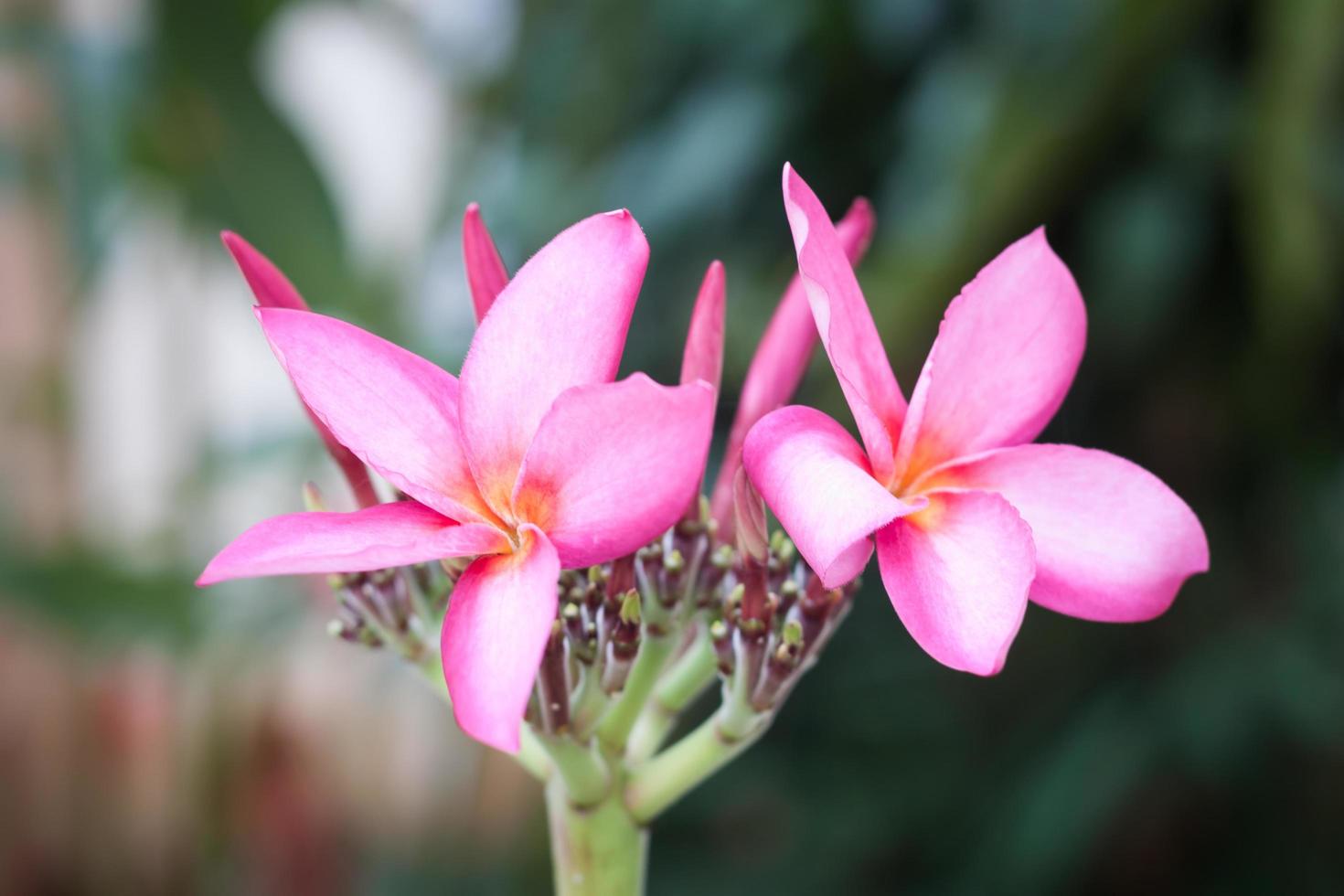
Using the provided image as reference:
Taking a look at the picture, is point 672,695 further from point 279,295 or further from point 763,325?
point 763,325

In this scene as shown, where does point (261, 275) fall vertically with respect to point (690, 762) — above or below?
above

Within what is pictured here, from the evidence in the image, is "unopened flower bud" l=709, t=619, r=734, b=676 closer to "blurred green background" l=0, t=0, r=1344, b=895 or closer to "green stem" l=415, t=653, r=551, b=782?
"green stem" l=415, t=653, r=551, b=782

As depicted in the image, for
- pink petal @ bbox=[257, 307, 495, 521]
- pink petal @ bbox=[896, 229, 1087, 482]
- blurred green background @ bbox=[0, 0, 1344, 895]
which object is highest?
pink petal @ bbox=[257, 307, 495, 521]

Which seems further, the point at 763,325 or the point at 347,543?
the point at 763,325

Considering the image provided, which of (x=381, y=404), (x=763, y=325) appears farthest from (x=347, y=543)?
(x=763, y=325)

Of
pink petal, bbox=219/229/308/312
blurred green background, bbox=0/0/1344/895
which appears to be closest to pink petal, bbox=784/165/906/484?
pink petal, bbox=219/229/308/312

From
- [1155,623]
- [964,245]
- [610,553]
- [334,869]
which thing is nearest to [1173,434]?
[1155,623]

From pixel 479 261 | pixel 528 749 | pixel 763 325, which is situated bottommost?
pixel 763 325

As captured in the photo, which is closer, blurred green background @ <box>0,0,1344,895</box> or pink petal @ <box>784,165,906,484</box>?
pink petal @ <box>784,165,906,484</box>
